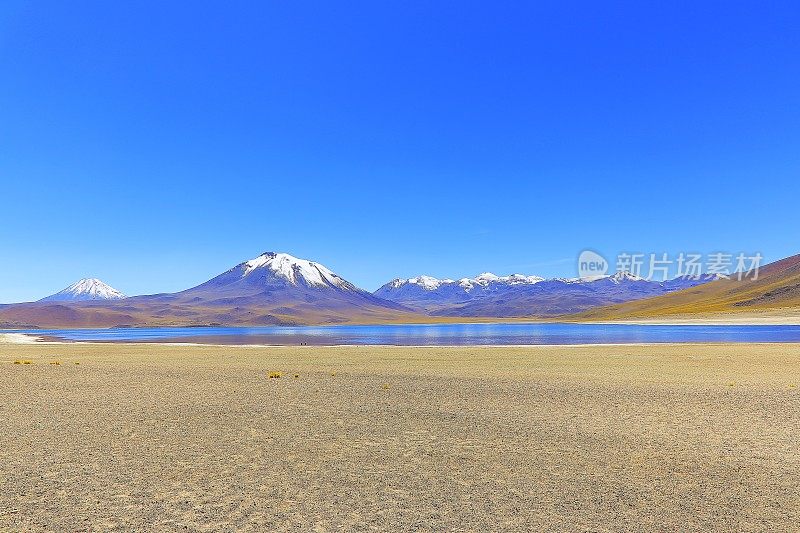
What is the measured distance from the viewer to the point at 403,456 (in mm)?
11859

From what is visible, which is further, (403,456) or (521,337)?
(521,337)

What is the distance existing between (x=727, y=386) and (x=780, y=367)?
34.9 ft

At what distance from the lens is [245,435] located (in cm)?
1391

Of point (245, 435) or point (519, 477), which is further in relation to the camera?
point (245, 435)

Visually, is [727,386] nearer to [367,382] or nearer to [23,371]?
[367,382]

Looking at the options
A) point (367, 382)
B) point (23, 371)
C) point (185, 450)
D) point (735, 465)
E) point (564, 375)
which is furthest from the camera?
point (23, 371)

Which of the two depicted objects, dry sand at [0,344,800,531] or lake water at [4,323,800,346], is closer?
dry sand at [0,344,800,531]

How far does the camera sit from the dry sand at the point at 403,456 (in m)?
8.43

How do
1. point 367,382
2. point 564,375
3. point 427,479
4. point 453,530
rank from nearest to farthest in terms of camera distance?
1. point 453,530
2. point 427,479
3. point 367,382
4. point 564,375

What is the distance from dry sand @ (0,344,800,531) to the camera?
332 inches

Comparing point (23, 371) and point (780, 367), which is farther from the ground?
point (780, 367)

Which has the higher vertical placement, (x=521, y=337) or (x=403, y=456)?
(x=403, y=456)

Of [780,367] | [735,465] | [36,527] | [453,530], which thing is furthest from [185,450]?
[780,367]

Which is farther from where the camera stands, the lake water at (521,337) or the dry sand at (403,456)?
the lake water at (521,337)
